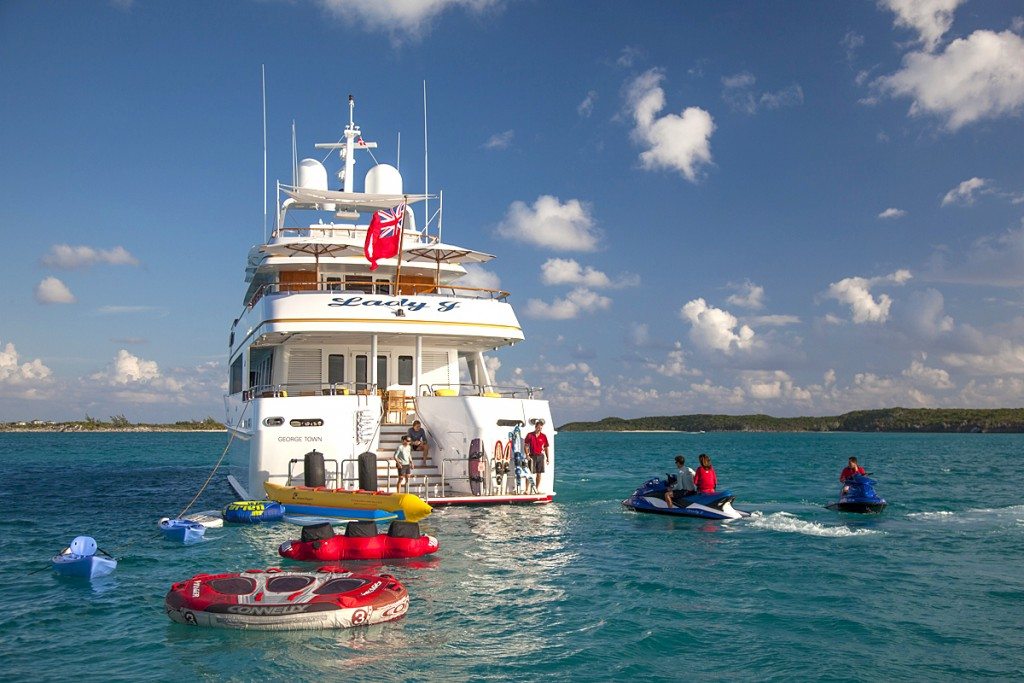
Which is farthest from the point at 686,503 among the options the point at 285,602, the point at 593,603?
the point at 285,602

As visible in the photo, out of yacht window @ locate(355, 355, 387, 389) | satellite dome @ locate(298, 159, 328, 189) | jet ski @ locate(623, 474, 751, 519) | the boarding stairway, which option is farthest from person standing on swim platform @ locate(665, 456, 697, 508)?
satellite dome @ locate(298, 159, 328, 189)

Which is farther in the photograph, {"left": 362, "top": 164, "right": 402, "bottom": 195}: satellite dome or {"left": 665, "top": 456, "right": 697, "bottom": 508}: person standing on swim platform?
{"left": 362, "top": 164, "right": 402, "bottom": 195}: satellite dome

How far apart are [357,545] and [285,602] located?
14.9ft

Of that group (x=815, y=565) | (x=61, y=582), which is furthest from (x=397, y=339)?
(x=815, y=565)

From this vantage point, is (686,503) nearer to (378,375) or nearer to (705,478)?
(705,478)

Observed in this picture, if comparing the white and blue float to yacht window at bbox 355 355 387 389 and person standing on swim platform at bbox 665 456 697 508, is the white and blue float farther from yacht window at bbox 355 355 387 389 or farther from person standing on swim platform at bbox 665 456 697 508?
person standing on swim platform at bbox 665 456 697 508

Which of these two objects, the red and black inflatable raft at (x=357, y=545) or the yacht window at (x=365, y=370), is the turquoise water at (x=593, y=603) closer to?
the red and black inflatable raft at (x=357, y=545)

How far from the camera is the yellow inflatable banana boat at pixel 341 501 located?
58.9 ft

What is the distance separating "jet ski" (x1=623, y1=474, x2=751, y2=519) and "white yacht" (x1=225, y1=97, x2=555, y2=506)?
2.49m

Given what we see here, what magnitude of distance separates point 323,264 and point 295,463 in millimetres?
7001

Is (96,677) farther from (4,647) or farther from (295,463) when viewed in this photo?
(295,463)

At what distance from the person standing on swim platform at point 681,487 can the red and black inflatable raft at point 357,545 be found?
7585mm

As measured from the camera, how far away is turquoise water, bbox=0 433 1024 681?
31.2 feet

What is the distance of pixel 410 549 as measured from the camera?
15.2m
